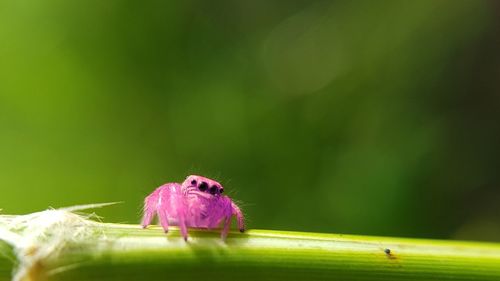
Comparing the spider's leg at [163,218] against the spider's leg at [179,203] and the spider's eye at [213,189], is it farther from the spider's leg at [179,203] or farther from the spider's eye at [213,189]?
the spider's eye at [213,189]

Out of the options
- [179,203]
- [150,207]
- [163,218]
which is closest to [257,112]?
[150,207]

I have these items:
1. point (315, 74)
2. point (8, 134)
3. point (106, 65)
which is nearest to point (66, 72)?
point (106, 65)

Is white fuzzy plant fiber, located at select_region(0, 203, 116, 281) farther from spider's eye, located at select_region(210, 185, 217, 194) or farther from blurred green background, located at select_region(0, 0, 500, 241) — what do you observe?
blurred green background, located at select_region(0, 0, 500, 241)

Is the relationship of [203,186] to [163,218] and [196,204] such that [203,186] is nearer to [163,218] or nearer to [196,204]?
[196,204]

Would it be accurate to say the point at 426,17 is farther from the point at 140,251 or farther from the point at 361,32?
the point at 140,251

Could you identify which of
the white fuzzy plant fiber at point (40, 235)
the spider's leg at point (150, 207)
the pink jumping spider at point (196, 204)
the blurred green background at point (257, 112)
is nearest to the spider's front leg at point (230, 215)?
the pink jumping spider at point (196, 204)

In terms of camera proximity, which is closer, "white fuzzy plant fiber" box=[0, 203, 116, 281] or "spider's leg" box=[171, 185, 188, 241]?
"white fuzzy plant fiber" box=[0, 203, 116, 281]

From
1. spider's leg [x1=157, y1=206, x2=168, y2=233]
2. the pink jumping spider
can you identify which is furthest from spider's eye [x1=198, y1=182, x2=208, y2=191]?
spider's leg [x1=157, y1=206, x2=168, y2=233]

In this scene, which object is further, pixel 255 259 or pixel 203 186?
pixel 203 186
